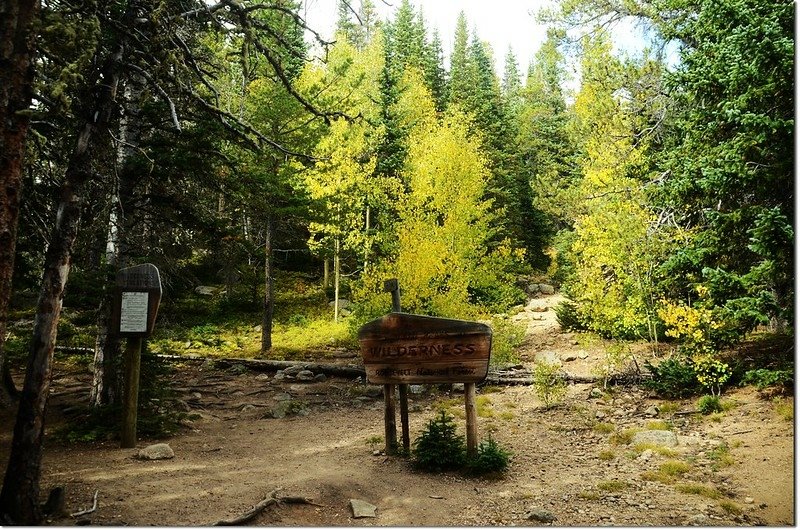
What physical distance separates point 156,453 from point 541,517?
4916mm

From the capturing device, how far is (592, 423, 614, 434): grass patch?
9258mm

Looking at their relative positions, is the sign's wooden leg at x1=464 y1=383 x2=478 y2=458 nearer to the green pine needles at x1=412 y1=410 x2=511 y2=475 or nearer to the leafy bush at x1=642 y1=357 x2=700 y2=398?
the green pine needles at x1=412 y1=410 x2=511 y2=475

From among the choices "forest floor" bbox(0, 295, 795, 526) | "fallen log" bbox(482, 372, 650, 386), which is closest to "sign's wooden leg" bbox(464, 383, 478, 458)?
"forest floor" bbox(0, 295, 795, 526)

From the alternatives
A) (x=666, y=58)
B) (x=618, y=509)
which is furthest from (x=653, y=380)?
(x=666, y=58)

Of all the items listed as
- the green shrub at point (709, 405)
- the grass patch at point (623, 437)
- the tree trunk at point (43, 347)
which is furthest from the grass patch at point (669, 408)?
the tree trunk at point (43, 347)

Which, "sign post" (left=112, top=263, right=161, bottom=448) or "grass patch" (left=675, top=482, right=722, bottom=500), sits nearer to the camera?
"grass patch" (left=675, top=482, right=722, bottom=500)

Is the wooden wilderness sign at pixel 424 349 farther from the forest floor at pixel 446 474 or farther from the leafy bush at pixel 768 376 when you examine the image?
the leafy bush at pixel 768 376

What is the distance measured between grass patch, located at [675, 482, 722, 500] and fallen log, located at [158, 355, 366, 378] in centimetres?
943

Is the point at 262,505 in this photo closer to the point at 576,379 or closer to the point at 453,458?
the point at 453,458

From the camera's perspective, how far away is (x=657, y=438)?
27.2 ft

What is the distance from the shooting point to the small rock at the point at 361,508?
4.96 meters

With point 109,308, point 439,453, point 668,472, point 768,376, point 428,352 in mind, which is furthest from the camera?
point 768,376

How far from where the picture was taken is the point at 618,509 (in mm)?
5383

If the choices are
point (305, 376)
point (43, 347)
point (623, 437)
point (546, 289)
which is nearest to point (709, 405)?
point (623, 437)
